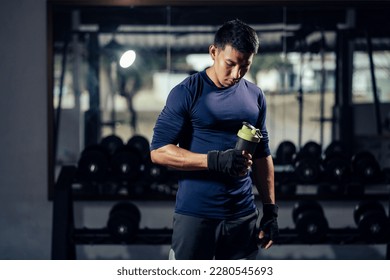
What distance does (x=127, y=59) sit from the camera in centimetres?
414

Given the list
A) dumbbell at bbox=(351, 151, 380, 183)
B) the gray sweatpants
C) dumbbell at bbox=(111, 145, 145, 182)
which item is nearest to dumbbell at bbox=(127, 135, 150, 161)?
dumbbell at bbox=(111, 145, 145, 182)

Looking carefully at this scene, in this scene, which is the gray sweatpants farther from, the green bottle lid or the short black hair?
the short black hair

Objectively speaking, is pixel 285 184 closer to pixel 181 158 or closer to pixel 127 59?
pixel 127 59

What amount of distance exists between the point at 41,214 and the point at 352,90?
196 centimetres

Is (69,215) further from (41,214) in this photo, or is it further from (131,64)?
(131,64)

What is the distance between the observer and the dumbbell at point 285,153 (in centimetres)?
413

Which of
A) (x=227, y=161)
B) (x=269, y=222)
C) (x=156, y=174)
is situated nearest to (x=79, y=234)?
(x=156, y=174)

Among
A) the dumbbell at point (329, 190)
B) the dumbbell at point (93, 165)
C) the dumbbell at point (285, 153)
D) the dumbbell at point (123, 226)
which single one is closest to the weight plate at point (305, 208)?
the dumbbell at point (329, 190)

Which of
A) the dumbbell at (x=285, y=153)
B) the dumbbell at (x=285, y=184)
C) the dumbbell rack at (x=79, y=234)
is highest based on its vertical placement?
the dumbbell at (x=285, y=153)

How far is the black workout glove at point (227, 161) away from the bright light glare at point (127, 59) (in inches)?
85.7

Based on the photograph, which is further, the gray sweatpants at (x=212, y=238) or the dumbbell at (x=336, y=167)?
the dumbbell at (x=336, y=167)

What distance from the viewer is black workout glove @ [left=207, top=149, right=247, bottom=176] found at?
6.60ft

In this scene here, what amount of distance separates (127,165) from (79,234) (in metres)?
0.42

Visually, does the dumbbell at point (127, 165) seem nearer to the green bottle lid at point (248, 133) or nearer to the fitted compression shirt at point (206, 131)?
the fitted compression shirt at point (206, 131)
